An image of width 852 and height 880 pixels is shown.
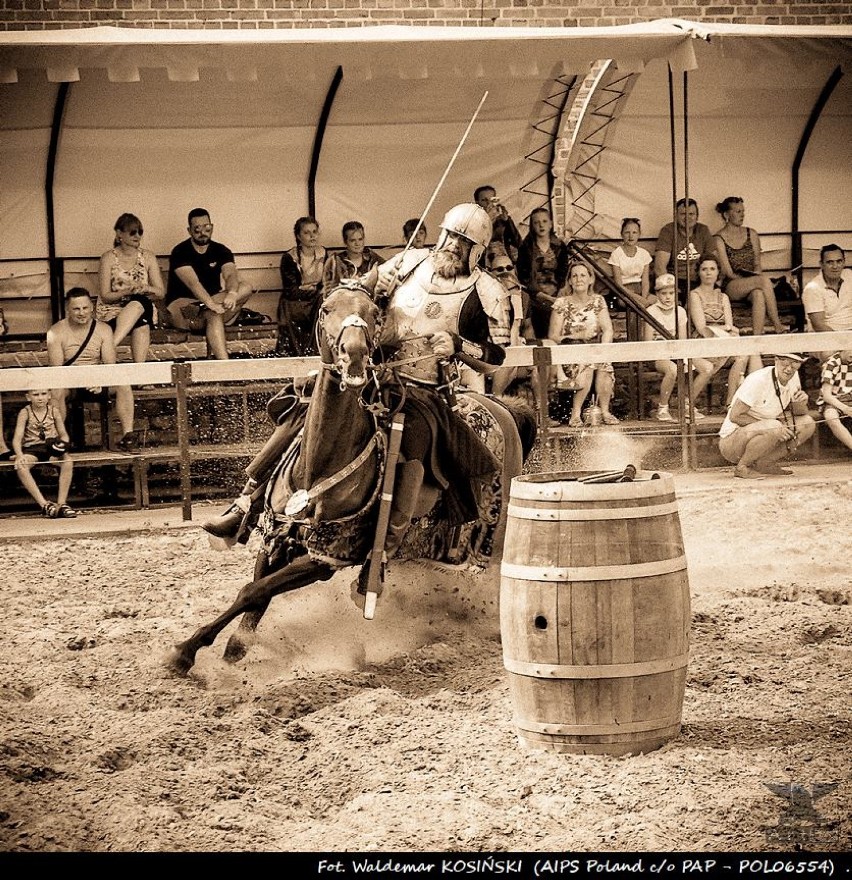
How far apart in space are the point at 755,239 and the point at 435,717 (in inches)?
321

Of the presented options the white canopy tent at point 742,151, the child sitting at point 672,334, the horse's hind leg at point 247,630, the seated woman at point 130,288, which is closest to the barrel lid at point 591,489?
the horse's hind leg at point 247,630

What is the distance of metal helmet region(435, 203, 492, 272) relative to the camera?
695cm

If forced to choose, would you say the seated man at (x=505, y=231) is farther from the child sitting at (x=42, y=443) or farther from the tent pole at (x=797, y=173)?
the child sitting at (x=42, y=443)

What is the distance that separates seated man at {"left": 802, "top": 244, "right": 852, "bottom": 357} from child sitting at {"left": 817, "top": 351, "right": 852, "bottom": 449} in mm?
802

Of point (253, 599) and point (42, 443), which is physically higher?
point (42, 443)

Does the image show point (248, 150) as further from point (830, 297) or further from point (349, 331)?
point (349, 331)

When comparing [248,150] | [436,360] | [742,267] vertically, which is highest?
[248,150]

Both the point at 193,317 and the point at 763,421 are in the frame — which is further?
the point at 193,317

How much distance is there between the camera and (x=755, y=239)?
1252cm

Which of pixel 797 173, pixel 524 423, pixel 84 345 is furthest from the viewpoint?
pixel 797 173

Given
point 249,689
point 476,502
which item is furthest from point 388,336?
point 249,689

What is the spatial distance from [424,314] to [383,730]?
240 centimetres

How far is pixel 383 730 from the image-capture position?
5254 mm

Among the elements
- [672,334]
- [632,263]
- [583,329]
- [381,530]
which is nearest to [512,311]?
[583,329]
